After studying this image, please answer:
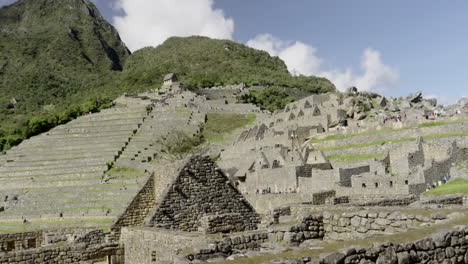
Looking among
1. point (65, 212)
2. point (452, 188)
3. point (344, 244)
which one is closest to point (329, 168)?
point (452, 188)

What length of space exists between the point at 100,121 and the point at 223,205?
5410 cm

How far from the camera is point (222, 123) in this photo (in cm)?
6372

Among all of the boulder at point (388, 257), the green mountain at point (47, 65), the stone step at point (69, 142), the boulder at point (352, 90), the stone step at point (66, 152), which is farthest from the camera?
the green mountain at point (47, 65)

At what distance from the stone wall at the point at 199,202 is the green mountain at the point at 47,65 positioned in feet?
254

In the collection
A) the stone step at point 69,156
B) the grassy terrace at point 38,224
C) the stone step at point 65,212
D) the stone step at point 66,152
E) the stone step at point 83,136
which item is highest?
the stone step at point 83,136

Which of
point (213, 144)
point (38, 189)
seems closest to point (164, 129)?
point (213, 144)

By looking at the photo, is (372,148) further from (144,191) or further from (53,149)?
(53,149)

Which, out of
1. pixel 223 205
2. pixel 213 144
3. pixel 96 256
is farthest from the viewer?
pixel 213 144

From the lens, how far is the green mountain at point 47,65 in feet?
391

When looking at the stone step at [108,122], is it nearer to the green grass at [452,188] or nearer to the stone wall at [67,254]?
the green grass at [452,188]

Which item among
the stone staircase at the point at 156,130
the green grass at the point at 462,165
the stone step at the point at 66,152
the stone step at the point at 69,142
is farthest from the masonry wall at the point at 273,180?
the stone step at the point at 69,142

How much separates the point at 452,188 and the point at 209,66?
127173 mm

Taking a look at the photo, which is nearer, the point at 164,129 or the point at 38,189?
the point at 38,189

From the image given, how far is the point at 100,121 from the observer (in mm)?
60969
